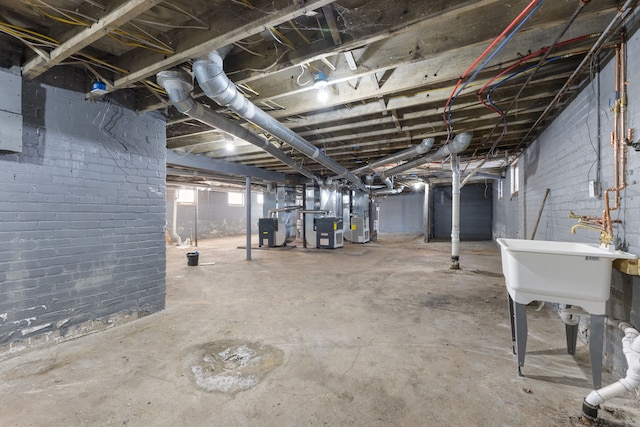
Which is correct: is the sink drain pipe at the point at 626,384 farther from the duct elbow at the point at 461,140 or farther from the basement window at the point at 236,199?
the basement window at the point at 236,199

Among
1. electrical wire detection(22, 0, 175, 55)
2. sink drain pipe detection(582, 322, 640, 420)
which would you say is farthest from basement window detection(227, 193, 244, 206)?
sink drain pipe detection(582, 322, 640, 420)

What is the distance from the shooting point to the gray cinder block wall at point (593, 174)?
1.64 metres

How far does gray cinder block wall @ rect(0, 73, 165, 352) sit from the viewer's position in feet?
6.77

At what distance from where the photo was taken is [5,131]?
75.9 inches

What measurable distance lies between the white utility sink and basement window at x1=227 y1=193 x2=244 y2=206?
11.2 metres

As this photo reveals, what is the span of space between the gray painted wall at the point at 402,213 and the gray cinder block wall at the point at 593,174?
8.64m

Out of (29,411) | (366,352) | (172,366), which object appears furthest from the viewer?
(366,352)

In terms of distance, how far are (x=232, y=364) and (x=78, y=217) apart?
183cm

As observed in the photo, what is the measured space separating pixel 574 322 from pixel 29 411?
134 inches

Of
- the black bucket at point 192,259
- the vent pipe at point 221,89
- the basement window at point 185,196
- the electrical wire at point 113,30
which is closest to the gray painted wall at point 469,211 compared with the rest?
the black bucket at point 192,259

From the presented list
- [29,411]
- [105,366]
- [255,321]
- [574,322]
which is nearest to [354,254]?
[255,321]

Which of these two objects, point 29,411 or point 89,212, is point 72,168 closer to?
point 89,212

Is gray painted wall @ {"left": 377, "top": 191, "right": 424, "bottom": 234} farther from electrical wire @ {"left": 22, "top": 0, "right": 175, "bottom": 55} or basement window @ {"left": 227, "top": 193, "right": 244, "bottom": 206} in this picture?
electrical wire @ {"left": 22, "top": 0, "right": 175, "bottom": 55}

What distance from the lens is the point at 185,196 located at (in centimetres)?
992
